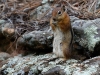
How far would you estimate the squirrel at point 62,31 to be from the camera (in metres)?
3.74

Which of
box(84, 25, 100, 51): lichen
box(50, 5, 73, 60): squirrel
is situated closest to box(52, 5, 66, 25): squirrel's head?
box(50, 5, 73, 60): squirrel

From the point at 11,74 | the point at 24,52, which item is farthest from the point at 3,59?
the point at 11,74

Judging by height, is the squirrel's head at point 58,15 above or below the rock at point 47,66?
above

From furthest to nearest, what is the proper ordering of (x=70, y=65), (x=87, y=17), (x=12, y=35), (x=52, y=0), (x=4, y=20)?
(x=52, y=0), (x=4, y=20), (x=12, y=35), (x=87, y=17), (x=70, y=65)

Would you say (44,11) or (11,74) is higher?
(44,11)

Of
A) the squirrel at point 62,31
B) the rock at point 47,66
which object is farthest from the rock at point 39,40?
the squirrel at point 62,31

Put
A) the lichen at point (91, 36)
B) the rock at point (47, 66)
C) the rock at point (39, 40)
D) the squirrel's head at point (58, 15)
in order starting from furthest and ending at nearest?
the rock at point (39, 40), the lichen at point (91, 36), the squirrel's head at point (58, 15), the rock at point (47, 66)

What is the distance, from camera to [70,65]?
3.60 m

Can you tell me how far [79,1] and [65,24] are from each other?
1.80 metres

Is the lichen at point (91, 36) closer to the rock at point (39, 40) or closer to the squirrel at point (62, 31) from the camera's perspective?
the squirrel at point (62, 31)

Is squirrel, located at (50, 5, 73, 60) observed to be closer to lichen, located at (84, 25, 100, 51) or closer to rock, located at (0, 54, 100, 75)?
rock, located at (0, 54, 100, 75)

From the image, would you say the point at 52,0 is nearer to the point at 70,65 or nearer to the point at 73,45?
the point at 73,45

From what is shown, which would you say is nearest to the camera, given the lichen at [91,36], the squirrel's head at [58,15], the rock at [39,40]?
the squirrel's head at [58,15]

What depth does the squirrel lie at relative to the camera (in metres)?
3.74
